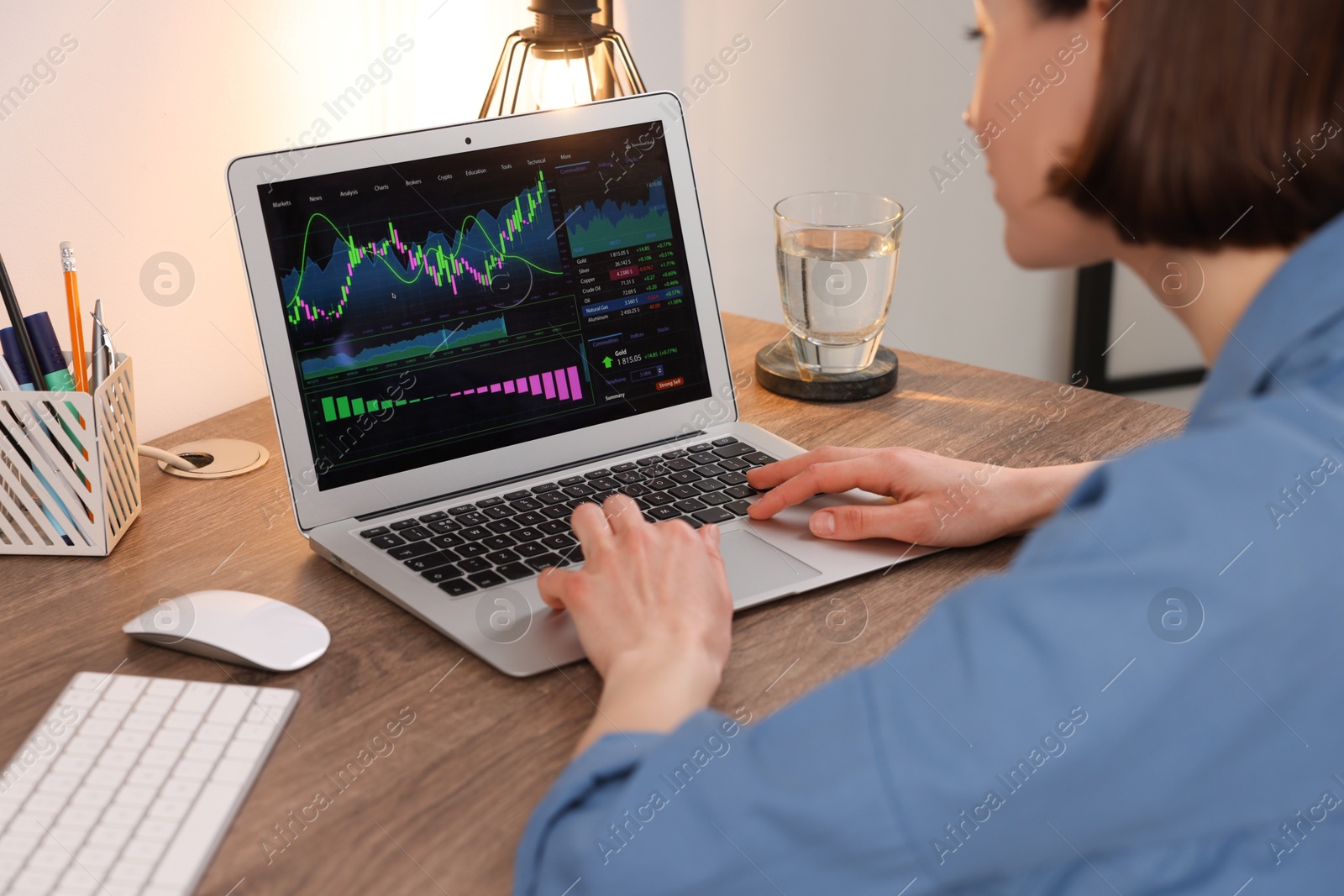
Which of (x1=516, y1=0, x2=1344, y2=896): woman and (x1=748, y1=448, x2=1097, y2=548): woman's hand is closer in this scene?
(x1=516, y1=0, x2=1344, y2=896): woman

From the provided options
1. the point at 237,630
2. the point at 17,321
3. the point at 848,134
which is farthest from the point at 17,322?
the point at 848,134

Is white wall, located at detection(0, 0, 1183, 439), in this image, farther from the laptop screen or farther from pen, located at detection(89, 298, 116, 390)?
the laptop screen

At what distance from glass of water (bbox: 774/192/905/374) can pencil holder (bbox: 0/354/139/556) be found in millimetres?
663

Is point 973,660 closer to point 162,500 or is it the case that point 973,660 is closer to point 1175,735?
point 1175,735

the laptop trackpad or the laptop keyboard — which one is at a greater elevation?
the laptop keyboard

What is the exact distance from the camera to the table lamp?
117cm

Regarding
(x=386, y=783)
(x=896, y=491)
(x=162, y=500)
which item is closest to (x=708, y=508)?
(x=896, y=491)

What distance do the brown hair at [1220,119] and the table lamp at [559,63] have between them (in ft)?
2.25

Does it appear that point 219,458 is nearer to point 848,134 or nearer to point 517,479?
point 517,479

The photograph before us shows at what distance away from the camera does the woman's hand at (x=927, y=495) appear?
860 mm

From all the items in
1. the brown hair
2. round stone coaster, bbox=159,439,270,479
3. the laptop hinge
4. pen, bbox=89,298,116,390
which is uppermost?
the brown hair

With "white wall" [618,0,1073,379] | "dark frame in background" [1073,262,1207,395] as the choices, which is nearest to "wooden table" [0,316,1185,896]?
"white wall" [618,0,1073,379]

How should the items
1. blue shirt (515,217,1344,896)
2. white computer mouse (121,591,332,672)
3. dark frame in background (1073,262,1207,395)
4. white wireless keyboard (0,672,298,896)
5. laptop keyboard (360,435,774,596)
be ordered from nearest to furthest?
blue shirt (515,217,1344,896) → white wireless keyboard (0,672,298,896) → white computer mouse (121,591,332,672) → laptop keyboard (360,435,774,596) → dark frame in background (1073,262,1207,395)

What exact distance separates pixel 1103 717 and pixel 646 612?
0.32 metres
